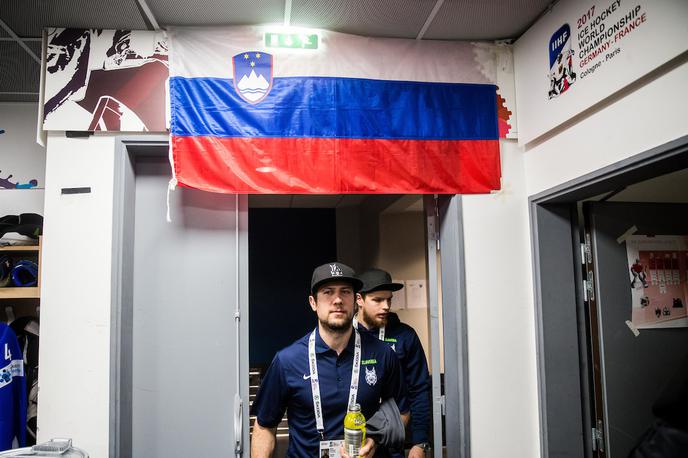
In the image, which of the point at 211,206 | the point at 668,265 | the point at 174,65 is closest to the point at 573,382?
the point at 668,265

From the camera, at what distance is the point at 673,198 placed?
9.11ft

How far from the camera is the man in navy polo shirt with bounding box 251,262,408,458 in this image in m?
2.01

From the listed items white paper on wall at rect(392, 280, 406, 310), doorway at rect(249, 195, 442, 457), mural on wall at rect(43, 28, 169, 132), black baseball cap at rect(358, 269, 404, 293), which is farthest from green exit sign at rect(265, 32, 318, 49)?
white paper on wall at rect(392, 280, 406, 310)

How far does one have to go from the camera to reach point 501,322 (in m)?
2.54

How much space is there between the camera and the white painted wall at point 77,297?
86.7 inches

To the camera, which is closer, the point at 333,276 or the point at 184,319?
the point at 333,276

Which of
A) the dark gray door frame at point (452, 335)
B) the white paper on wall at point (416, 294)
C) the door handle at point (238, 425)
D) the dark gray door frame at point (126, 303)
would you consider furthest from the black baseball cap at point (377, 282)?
the white paper on wall at point (416, 294)

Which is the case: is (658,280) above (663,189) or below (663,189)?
below

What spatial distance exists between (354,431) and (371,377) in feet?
1.07

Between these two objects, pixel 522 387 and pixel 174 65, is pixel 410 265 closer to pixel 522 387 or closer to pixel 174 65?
pixel 522 387

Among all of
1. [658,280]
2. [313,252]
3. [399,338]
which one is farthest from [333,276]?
[313,252]

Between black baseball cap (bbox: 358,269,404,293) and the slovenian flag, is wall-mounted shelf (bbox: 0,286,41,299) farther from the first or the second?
black baseball cap (bbox: 358,269,404,293)

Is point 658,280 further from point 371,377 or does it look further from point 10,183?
point 10,183

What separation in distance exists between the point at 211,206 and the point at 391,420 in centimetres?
139
